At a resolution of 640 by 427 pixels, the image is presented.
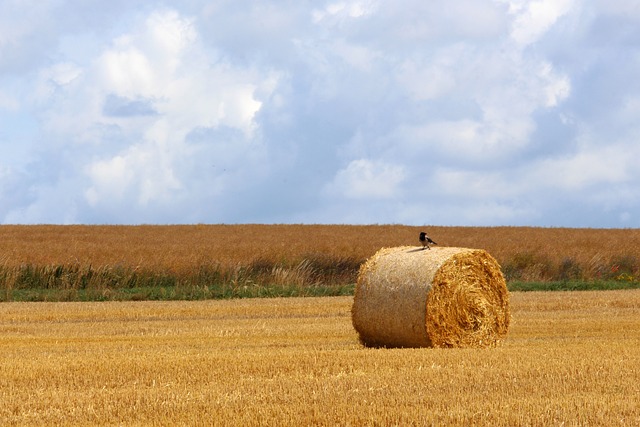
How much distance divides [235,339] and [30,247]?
19.3m

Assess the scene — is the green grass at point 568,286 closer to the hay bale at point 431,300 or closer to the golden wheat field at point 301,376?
the golden wheat field at point 301,376

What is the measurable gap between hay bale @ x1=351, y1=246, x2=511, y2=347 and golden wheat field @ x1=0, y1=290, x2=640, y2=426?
0.56 metres

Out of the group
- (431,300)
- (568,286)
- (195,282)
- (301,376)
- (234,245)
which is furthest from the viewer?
(234,245)

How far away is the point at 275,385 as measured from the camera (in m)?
10.7

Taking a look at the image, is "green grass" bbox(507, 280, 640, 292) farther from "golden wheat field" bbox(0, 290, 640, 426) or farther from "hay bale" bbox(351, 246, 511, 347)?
"hay bale" bbox(351, 246, 511, 347)

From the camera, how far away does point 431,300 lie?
14.8 meters

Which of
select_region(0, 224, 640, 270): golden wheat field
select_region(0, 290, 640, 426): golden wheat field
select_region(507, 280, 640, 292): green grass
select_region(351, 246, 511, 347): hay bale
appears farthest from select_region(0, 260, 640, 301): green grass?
select_region(351, 246, 511, 347): hay bale

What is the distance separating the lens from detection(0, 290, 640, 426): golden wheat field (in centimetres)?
913

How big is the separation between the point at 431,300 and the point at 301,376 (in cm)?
392

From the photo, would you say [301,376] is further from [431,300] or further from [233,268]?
[233,268]

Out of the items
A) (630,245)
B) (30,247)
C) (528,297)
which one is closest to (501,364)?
(528,297)

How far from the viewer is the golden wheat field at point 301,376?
913 cm

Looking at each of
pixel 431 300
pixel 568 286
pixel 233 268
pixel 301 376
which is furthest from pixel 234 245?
pixel 301 376

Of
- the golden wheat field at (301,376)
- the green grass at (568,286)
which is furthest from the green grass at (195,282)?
the golden wheat field at (301,376)
